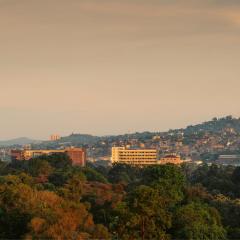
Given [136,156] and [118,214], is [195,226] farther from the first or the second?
[136,156]

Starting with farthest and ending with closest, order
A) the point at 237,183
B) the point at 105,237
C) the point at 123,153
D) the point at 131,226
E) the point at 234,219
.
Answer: the point at 123,153
the point at 237,183
the point at 234,219
the point at 131,226
the point at 105,237

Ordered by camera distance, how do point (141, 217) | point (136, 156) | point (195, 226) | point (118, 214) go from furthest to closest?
point (136, 156) → point (195, 226) → point (118, 214) → point (141, 217)

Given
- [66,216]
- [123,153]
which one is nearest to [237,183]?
[66,216]

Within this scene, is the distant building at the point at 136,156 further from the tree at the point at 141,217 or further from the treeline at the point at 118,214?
the tree at the point at 141,217

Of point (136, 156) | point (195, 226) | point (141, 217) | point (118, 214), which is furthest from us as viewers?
point (136, 156)

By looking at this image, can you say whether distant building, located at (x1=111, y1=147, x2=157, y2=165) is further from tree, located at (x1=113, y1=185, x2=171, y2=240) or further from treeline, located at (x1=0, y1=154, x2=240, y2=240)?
tree, located at (x1=113, y1=185, x2=171, y2=240)

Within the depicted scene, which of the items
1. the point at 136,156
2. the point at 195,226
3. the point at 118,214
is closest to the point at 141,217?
the point at 118,214

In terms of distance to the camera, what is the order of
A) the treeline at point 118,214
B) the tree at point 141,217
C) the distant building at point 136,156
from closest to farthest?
1. the treeline at point 118,214
2. the tree at point 141,217
3. the distant building at point 136,156

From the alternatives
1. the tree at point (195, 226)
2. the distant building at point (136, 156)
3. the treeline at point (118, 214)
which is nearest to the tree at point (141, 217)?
the treeline at point (118, 214)

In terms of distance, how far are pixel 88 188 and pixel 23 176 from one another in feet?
15.3

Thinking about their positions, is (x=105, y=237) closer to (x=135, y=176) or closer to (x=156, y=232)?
(x=156, y=232)

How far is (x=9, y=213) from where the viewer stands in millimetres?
30922

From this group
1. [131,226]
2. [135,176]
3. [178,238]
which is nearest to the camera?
[131,226]

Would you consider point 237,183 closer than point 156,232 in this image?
No
